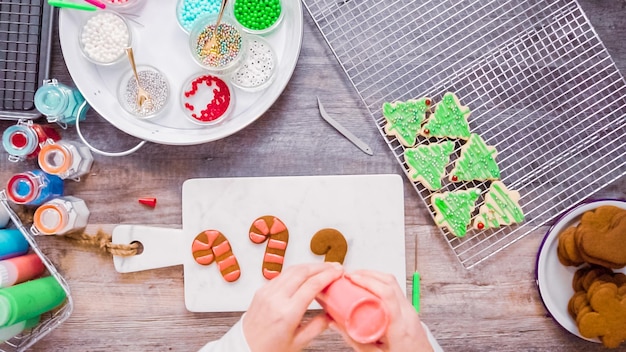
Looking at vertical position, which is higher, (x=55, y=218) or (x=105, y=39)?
(x=105, y=39)

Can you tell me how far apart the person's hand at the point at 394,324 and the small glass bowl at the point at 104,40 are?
2.47 ft

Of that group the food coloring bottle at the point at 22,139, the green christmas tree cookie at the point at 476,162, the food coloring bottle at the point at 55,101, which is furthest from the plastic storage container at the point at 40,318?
the green christmas tree cookie at the point at 476,162

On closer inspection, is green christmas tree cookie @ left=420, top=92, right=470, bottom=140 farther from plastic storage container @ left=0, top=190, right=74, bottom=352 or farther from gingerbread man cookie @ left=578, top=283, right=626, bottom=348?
plastic storage container @ left=0, top=190, right=74, bottom=352

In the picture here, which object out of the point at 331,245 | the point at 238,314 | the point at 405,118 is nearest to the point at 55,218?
the point at 238,314

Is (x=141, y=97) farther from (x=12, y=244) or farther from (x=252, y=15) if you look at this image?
(x=12, y=244)

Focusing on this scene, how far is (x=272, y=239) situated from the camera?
1.47 m

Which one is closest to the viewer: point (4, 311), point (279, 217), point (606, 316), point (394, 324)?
point (394, 324)

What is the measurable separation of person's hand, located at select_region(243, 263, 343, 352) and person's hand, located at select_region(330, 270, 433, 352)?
49mm

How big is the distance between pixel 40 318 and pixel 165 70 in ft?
2.16

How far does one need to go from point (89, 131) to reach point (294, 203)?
0.51m

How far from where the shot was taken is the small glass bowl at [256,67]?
1.43 m

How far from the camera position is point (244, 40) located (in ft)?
4.66

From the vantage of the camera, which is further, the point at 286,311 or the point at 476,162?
the point at 476,162

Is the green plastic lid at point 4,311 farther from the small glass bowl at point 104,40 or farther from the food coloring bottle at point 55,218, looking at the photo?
the small glass bowl at point 104,40
